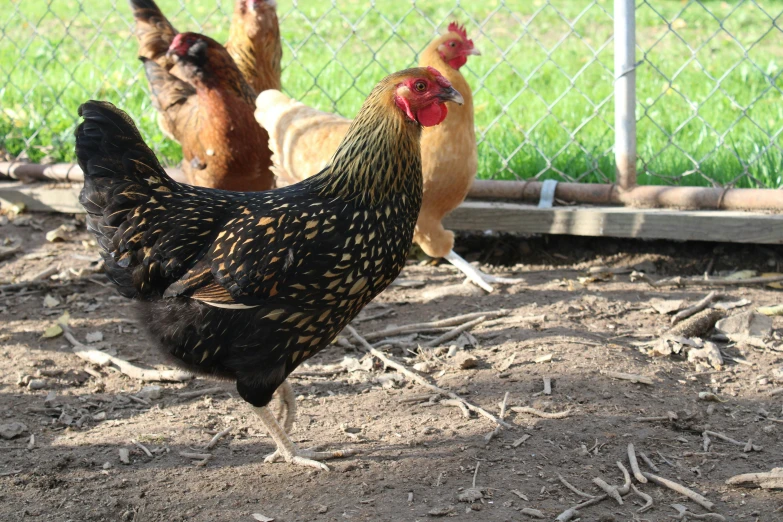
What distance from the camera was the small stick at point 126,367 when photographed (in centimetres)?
354

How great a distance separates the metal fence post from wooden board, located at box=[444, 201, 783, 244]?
0.78 ft

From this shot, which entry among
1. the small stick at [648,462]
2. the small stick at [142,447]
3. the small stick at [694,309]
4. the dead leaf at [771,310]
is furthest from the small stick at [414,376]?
the dead leaf at [771,310]

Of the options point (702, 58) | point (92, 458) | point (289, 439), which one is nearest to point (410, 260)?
point (289, 439)

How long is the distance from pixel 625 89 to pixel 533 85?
2.69 meters

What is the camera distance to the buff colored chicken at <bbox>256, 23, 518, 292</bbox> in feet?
13.7

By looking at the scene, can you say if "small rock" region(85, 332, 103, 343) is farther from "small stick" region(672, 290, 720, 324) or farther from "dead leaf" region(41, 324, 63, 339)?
"small stick" region(672, 290, 720, 324)

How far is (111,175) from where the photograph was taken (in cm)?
286

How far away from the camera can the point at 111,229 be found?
2.86 meters

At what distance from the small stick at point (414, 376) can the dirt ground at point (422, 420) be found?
3 centimetres

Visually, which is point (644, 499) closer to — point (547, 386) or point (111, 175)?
point (547, 386)

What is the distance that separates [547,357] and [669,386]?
499mm

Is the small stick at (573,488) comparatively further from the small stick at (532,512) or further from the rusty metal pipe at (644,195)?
the rusty metal pipe at (644,195)

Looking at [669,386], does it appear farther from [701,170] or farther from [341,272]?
[701,170]

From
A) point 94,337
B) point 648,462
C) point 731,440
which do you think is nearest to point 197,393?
point 94,337
